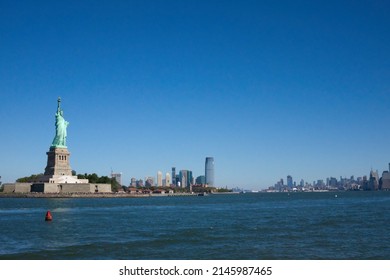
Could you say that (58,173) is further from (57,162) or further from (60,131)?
(60,131)

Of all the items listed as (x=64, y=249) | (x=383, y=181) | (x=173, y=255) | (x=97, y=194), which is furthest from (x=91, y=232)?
(x=383, y=181)

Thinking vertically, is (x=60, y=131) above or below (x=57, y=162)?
above

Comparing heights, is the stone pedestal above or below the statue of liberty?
below

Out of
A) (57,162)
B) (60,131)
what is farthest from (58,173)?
(60,131)

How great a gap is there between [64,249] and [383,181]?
183m

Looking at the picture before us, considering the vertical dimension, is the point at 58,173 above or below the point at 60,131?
below

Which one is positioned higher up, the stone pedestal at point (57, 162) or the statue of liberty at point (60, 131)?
the statue of liberty at point (60, 131)

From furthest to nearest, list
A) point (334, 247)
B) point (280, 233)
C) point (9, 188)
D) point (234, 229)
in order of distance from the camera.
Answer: point (9, 188) < point (234, 229) < point (280, 233) < point (334, 247)
